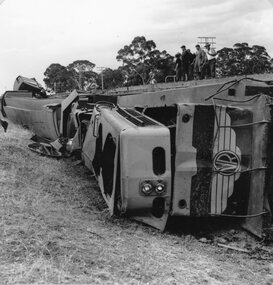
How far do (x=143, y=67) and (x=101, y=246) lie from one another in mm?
46914

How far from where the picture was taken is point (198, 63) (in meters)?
14.3

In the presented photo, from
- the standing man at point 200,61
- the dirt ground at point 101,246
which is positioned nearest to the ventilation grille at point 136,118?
the dirt ground at point 101,246

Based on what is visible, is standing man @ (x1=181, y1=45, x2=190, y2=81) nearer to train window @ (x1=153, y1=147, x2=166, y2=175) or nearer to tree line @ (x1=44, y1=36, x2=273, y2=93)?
train window @ (x1=153, y1=147, x2=166, y2=175)

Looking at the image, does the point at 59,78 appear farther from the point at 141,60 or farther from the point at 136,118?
the point at 136,118

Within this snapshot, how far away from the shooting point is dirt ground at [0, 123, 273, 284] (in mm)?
3283

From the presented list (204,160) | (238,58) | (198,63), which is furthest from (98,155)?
(238,58)

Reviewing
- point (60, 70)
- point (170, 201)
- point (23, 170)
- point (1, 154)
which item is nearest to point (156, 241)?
point (170, 201)

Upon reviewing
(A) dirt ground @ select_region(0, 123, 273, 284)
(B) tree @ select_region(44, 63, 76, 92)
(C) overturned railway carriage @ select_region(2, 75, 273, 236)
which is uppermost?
(C) overturned railway carriage @ select_region(2, 75, 273, 236)

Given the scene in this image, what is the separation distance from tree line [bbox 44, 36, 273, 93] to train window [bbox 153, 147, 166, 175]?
1403 inches

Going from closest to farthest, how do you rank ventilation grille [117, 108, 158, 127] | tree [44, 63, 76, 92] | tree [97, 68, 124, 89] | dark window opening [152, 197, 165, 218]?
dark window opening [152, 197, 165, 218] → ventilation grille [117, 108, 158, 127] → tree [44, 63, 76, 92] → tree [97, 68, 124, 89]

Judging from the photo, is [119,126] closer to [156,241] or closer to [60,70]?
[156,241]

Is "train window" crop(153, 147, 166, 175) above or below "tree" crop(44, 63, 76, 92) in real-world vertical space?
above

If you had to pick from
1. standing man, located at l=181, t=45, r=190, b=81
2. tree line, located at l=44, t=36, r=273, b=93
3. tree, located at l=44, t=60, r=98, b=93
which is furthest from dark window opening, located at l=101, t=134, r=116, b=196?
tree, located at l=44, t=60, r=98, b=93

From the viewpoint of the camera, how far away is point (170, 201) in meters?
4.80
